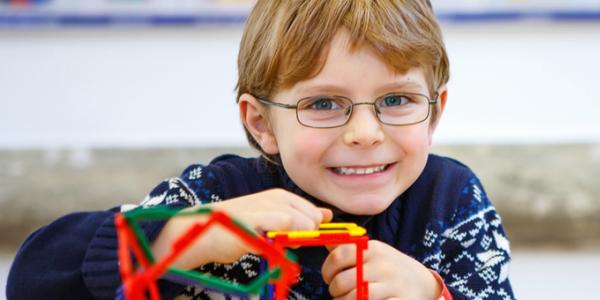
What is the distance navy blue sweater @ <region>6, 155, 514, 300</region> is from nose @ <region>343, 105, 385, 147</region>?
12 cm

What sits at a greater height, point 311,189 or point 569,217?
point 311,189

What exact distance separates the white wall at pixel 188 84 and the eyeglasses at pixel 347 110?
4.45 ft

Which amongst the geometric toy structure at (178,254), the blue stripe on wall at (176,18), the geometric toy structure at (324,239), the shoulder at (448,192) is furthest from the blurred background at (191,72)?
the geometric toy structure at (178,254)

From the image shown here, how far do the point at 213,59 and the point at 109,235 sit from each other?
1.48 m

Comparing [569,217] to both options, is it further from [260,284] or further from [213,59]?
[260,284]

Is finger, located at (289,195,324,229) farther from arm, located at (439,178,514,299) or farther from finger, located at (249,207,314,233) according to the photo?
arm, located at (439,178,514,299)

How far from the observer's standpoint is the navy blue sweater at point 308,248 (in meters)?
0.80

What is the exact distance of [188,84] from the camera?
221 centimetres

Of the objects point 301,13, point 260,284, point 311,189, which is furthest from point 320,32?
point 260,284

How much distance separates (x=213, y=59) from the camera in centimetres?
222

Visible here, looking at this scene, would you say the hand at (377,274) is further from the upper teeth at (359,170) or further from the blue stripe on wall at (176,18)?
the blue stripe on wall at (176,18)

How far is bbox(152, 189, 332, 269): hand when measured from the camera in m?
0.65

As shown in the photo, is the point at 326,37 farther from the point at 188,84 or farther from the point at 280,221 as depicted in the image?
the point at 188,84

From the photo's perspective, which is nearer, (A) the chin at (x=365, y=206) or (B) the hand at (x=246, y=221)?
(B) the hand at (x=246, y=221)
